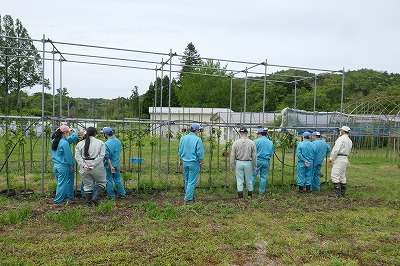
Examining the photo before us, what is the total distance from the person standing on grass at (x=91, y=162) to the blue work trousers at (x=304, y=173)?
5.48m

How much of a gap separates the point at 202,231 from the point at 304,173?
477 centimetres

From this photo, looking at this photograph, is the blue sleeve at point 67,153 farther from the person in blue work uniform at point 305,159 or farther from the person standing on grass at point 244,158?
the person in blue work uniform at point 305,159

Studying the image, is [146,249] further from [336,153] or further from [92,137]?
[336,153]

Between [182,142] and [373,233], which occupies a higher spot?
[182,142]

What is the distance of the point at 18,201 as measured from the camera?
300 inches

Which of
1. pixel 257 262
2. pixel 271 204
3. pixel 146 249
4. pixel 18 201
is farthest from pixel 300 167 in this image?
pixel 18 201

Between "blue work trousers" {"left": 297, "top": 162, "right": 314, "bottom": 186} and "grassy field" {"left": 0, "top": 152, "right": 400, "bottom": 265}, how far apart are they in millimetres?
758

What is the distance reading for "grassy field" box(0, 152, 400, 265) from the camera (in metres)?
4.98

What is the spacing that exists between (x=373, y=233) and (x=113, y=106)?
15463mm

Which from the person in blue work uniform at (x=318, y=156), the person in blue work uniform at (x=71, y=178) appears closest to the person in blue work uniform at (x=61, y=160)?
the person in blue work uniform at (x=71, y=178)

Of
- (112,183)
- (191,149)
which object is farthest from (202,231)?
(112,183)

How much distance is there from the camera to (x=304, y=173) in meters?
9.73

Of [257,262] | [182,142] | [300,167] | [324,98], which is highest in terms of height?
[324,98]

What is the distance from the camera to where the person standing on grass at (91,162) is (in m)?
7.29
